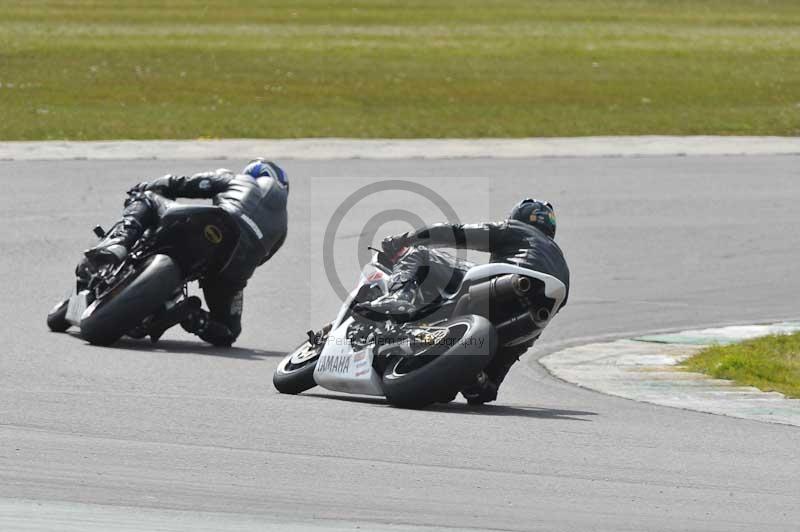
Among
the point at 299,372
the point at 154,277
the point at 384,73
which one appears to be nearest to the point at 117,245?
the point at 154,277

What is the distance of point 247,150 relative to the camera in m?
21.5

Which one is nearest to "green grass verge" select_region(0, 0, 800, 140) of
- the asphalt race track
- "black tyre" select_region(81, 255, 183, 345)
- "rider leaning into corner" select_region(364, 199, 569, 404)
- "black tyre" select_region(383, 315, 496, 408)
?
the asphalt race track

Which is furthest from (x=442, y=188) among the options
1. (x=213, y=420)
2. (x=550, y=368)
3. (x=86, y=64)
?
(x=86, y=64)

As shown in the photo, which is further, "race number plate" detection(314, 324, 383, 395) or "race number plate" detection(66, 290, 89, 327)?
"race number plate" detection(66, 290, 89, 327)

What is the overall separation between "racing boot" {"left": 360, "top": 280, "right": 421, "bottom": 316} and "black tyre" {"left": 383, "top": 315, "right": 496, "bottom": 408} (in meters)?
0.34

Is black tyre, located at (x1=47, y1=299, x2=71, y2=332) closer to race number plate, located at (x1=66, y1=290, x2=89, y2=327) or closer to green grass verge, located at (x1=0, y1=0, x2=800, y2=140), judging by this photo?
race number plate, located at (x1=66, y1=290, x2=89, y2=327)

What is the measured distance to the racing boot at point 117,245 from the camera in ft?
36.6

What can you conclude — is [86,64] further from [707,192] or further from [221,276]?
[221,276]

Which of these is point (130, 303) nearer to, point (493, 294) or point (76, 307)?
point (76, 307)

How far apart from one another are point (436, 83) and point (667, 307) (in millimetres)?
18496

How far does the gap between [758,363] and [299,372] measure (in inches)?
147

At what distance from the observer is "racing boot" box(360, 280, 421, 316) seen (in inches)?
349

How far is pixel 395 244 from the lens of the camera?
9.01 meters

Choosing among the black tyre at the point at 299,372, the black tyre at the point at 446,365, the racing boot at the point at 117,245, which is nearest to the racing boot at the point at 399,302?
the black tyre at the point at 446,365
